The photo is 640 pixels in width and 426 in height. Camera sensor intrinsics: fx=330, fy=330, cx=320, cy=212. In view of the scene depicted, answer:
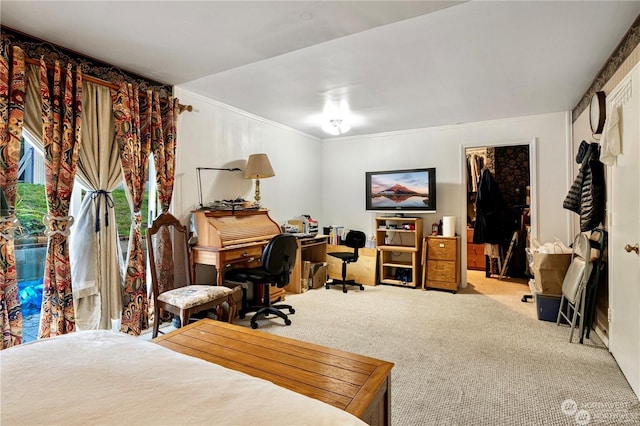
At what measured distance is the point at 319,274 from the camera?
16.2 ft

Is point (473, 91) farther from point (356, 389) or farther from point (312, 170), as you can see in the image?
point (356, 389)

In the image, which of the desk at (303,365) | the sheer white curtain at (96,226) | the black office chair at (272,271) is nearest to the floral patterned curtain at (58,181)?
the sheer white curtain at (96,226)

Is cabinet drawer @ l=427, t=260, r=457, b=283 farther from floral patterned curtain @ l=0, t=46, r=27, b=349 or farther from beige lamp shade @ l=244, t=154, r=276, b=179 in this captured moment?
floral patterned curtain @ l=0, t=46, r=27, b=349

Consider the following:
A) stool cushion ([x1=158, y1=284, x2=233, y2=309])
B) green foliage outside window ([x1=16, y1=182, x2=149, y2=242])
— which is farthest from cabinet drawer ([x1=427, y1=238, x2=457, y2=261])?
green foliage outside window ([x1=16, y1=182, x2=149, y2=242])

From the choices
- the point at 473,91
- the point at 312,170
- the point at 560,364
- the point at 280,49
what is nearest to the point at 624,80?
the point at 473,91

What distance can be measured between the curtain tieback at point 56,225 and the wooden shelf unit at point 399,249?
12.5ft

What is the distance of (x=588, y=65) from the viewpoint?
2.87 meters

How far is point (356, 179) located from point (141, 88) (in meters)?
3.52

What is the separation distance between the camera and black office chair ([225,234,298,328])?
3215mm

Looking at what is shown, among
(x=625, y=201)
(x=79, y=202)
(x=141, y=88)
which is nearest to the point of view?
(x=625, y=201)

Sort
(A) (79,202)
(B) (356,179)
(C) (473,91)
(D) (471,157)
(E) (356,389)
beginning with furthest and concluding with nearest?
1. (D) (471,157)
2. (B) (356,179)
3. (C) (473,91)
4. (A) (79,202)
5. (E) (356,389)

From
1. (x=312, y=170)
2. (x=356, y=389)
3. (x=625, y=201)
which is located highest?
(x=312, y=170)

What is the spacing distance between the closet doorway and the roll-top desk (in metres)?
3.64

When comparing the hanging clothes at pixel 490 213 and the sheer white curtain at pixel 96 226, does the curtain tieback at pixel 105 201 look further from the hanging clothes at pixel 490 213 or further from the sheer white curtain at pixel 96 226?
the hanging clothes at pixel 490 213
